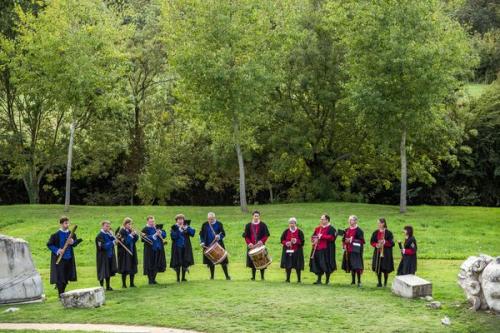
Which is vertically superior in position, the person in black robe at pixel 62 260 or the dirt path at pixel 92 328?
the person in black robe at pixel 62 260

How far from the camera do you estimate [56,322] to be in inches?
643

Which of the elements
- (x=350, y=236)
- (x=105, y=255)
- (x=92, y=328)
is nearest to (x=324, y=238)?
(x=350, y=236)

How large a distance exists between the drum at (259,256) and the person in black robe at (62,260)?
16.5 ft

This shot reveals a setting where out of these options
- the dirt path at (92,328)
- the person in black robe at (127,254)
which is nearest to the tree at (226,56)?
the person in black robe at (127,254)

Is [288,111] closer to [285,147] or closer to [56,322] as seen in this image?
[285,147]

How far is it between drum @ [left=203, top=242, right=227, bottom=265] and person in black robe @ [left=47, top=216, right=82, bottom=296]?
155 inches

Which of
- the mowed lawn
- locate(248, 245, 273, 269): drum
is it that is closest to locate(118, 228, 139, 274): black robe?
the mowed lawn

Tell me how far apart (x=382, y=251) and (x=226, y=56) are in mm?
16979

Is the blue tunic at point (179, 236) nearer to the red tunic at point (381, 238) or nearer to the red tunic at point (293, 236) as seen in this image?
the red tunic at point (293, 236)

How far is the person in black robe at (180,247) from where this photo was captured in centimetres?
2231

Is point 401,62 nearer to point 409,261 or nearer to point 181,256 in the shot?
point 409,261

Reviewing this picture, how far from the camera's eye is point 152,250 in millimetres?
21797

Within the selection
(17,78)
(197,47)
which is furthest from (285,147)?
(17,78)

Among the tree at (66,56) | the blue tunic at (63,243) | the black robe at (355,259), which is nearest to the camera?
the blue tunic at (63,243)
